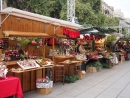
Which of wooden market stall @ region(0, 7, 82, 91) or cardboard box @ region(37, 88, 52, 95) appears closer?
wooden market stall @ region(0, 7, 82, 91)

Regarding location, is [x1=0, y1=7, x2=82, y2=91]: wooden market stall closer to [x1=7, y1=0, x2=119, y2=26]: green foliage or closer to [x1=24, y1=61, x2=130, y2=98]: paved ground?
[x1=24, y1=61, x2=130, y2=98]: paved ground

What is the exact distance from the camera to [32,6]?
2283cm

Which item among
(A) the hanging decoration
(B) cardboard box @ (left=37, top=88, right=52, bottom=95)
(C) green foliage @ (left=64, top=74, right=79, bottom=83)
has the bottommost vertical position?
(B) cardboard box @ (left=37, top=88, right=52, bottom=95)

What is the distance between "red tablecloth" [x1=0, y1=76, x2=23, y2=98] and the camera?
4668 millimetres

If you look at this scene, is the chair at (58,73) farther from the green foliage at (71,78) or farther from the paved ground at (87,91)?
the paved ground at (87,91)

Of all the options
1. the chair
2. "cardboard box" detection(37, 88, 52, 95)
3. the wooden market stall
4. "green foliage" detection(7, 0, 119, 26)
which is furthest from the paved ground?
"green foliage" detection(7, 0, 119, 26)

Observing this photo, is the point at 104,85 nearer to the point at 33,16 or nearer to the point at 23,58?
the point at 23,58

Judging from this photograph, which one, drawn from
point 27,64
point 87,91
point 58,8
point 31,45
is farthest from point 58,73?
point 58,8

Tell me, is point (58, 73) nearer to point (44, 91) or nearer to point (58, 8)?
point (44, 91)

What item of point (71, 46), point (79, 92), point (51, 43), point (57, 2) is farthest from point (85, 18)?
point (79, 92)

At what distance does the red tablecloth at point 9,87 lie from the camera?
4.67m

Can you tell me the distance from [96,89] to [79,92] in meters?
0.83

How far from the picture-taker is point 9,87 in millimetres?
4840

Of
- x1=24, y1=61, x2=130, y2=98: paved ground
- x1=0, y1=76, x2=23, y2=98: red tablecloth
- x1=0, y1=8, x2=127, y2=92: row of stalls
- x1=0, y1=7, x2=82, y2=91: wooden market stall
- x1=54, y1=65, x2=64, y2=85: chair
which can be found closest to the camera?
x1=0, y1=76, x2=23, y2=98: red tablecloth
